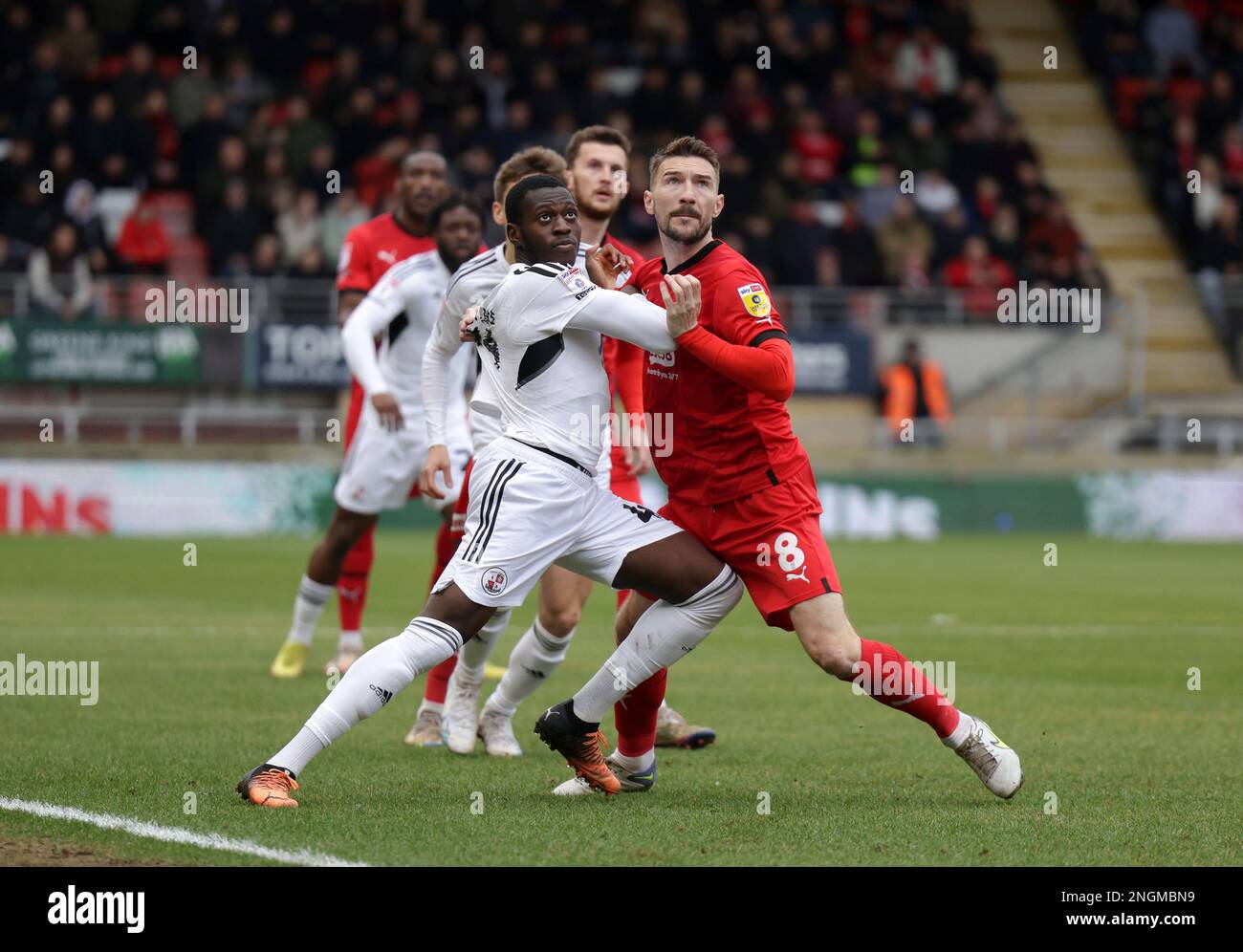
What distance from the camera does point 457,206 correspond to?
8.78 metres

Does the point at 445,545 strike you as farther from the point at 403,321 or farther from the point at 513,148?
the point at 513,148

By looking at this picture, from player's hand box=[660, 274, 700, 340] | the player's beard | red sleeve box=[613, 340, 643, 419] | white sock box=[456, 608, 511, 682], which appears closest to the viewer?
player's hand box=[660, 274, 700, 340]

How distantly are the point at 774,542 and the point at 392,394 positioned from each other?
11.4ft

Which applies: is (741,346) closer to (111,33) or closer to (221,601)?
(221,601)

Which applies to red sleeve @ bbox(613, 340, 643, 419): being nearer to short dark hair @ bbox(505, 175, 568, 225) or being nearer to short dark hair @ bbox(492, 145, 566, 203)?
short dark hair @ bbox(492, 145, 566, 203)

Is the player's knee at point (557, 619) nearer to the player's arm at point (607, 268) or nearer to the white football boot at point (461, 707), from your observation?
the white football boot at point (461, 707)

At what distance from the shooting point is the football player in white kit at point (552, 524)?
6.14 metres

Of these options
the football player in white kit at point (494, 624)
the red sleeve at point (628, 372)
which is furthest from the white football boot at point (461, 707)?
the red sleeve at point (628, 372)

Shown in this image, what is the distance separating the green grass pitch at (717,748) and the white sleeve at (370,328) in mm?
1616

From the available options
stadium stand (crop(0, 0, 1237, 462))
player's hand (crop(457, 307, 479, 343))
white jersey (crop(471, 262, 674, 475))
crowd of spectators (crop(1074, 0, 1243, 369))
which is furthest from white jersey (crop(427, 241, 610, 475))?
crowd of spectators (crop(1074, 0, 1243, 369))

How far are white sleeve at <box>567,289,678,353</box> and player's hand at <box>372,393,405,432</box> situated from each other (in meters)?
2.89

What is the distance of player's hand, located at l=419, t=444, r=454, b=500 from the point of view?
23.2 ft

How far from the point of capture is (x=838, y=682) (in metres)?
10.2

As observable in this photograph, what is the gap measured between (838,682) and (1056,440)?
47.9 feet
